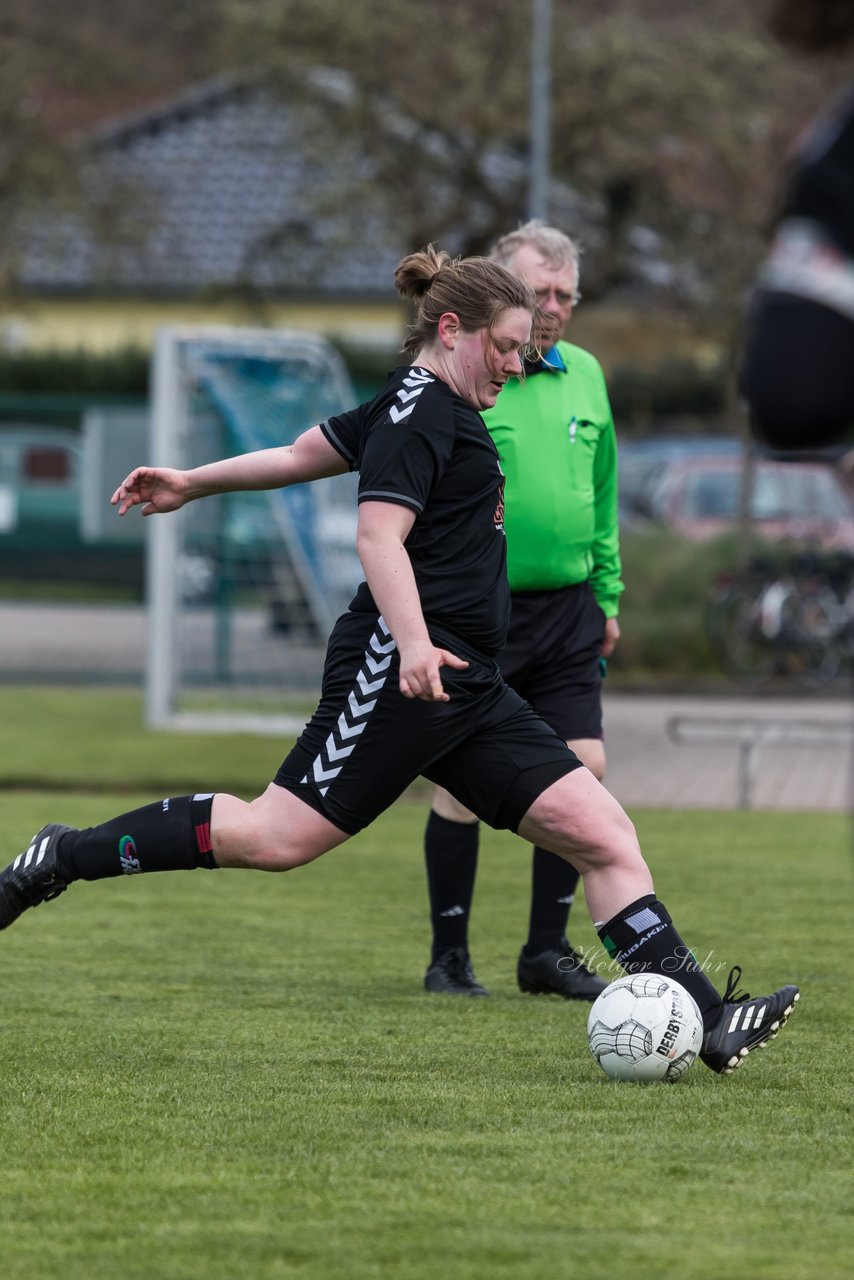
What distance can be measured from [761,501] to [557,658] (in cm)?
1397

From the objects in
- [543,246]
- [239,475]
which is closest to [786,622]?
[543,246]

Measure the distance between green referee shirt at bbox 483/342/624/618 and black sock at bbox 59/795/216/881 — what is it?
Answer: 1.32 meters

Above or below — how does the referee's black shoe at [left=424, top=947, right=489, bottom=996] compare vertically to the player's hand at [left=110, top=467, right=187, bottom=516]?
below

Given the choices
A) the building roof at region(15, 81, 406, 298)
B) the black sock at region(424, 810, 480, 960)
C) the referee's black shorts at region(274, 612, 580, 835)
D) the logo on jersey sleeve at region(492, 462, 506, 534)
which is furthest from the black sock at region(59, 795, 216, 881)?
the building roof at region(15, 81, 406, 298)

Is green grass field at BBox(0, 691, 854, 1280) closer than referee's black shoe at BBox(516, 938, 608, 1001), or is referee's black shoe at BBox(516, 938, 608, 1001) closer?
green grass field at BBox(0, 691, 854, 1280)

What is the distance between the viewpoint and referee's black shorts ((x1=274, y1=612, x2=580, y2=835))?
475 cm

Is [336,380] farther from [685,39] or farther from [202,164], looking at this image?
[202,164]

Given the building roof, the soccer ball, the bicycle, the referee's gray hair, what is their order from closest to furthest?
the soccer ball
the referee's gray hair
the bicycle
the building roof

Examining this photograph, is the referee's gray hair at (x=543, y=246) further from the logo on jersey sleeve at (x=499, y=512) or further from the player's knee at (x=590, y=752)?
the player's knee at (x=590, y=752)

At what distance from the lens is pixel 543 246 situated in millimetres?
5848

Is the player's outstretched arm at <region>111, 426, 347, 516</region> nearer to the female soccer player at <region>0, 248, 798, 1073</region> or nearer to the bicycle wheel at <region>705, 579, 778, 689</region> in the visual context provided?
the female soccer player at <region>0, 248, 798, 1073</region>

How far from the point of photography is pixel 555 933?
589 centimetres

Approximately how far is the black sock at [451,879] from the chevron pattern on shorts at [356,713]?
1252 mm

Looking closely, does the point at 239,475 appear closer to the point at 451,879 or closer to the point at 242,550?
the point at 451,879
